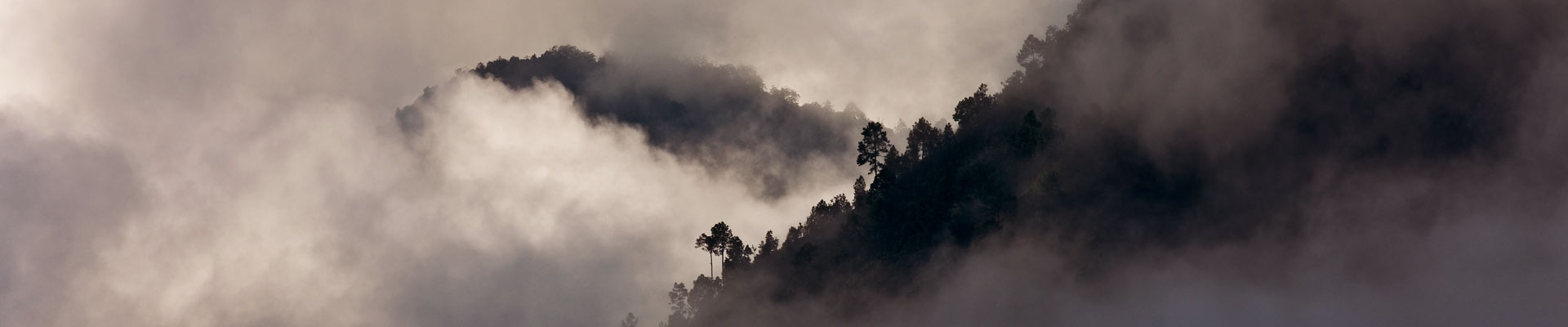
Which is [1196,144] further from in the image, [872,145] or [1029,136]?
[872,145]

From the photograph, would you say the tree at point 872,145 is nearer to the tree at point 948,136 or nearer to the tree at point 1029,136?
the tree at point 948,136

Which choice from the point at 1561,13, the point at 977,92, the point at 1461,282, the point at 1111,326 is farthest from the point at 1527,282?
the point at 977,92

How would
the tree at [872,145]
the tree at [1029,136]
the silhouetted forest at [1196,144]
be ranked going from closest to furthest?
the silhouetted forest at [1196,144], the tree at [1029,136], the tree at [872,145]

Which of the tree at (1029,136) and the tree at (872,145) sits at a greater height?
the tree at (872,145)

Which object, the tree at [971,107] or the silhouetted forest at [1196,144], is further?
the tree at [971,107]

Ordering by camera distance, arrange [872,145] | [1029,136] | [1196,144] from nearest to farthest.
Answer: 1. [1029,136]
2. [1196,144]
3. [872,145]

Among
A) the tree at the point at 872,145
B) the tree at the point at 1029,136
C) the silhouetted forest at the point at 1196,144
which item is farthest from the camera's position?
the tree at the point at 872,145

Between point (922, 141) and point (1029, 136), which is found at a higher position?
point (922, 141)

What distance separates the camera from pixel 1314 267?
543ft

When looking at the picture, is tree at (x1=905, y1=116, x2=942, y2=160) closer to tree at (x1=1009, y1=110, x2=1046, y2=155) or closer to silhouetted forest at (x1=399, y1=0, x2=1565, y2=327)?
silhouetted forest at (x1=399, y1=0, x2=1565, y2=327)

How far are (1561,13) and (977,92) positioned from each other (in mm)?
79371

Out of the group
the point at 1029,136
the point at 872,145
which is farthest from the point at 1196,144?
the point at 872,145

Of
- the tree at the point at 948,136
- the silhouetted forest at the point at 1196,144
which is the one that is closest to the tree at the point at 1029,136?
the silhouetted forest at the point at 1196,144

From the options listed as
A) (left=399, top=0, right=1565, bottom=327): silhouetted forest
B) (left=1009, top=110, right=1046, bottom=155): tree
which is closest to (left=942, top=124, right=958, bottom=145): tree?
(left=399, top=0, right=1565, bottom=327): silhouetted forest
